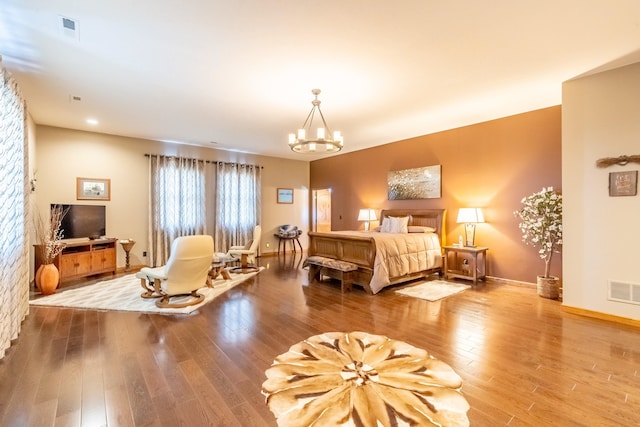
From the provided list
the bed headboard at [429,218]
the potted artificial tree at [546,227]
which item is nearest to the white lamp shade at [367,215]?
the bed headboard at [429,218]

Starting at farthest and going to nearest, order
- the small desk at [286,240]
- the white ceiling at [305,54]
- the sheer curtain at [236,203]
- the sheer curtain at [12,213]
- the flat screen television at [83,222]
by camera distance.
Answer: the small desk at [286,240], the sheer curtain at [236,203], the flat screen television at [83,222], the sheer curtain at [12,213], the white ceiling at [305,54]

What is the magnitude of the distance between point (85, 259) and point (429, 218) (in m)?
6.73

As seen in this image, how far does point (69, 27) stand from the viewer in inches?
102

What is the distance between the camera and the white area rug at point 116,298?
3892 mm

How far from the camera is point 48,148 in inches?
219

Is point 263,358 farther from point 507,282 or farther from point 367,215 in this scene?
point 367,215

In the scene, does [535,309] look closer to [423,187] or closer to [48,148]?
[423,187]

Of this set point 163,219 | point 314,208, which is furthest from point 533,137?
point 163,219

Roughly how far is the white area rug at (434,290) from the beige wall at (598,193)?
4.75 ft

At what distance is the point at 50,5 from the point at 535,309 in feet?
19.6

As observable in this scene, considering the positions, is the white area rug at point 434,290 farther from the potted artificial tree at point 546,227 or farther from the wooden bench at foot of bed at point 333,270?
the potted artificial tree at point 546,227

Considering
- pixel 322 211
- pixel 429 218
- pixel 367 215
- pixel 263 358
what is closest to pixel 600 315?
pixel 429 218

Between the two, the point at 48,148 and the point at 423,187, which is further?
the point at 423,187

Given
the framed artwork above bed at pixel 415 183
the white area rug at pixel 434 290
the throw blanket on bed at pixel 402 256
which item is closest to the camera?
the white area rug at pixel 434 290
